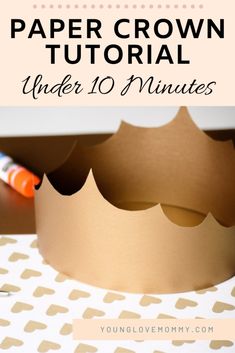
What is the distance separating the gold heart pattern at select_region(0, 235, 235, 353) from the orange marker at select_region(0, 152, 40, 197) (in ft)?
0.48

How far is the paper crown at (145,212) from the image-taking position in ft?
2.84

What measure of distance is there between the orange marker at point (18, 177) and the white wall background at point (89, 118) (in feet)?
0.45

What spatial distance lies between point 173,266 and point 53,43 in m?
0.29

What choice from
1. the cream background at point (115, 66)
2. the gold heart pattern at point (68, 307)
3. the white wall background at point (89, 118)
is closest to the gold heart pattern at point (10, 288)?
the gold heart pattern at point (68, 307)

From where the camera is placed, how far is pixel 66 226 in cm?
90

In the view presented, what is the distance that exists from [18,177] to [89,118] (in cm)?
23

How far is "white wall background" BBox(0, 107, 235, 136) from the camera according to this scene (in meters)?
1.26

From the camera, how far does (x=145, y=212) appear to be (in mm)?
844

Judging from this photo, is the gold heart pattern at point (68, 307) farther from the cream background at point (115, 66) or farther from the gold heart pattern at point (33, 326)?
the cream background at point (115, 66)

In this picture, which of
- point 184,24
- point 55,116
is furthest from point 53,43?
point 55,116

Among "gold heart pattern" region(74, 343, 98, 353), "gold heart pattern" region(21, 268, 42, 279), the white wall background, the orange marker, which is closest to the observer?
"gold heart pattern" region(74, 343, 98, 353)

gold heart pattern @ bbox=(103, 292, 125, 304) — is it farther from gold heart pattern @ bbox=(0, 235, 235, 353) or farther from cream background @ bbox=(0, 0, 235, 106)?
cream background @ bbox=(0, 0, 235, 106)

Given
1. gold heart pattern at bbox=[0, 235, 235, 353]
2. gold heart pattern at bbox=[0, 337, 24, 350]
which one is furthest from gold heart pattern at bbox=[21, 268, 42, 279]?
gold heart pattern at bbox=[0, 337, 24, 350]

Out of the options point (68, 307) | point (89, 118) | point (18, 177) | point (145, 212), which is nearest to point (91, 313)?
point (68, 307)
